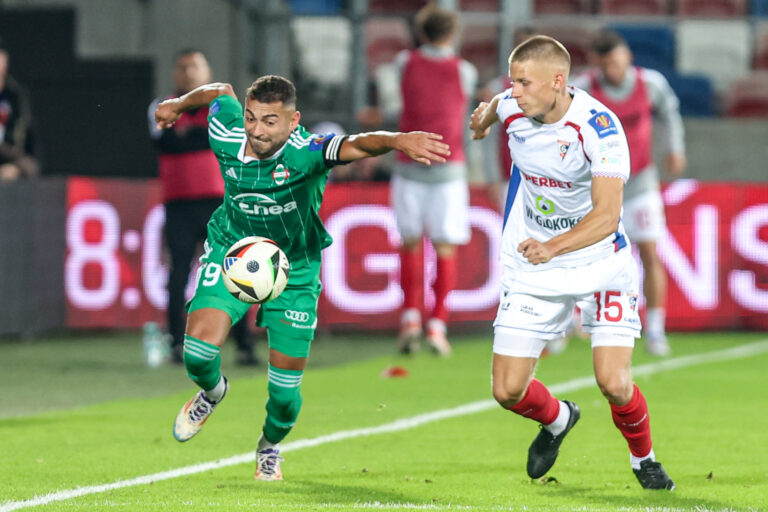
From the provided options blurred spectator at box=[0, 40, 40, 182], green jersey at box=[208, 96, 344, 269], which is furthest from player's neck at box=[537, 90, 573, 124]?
blurred spectator at box=[0, 40, 40, 182]

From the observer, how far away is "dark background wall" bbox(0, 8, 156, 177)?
16859 millimetres

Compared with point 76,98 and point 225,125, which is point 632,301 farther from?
point 76,98

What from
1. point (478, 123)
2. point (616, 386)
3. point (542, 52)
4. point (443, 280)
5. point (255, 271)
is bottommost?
point (443, 280)

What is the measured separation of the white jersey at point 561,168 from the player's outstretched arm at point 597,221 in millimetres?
46

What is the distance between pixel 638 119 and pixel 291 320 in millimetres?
5899

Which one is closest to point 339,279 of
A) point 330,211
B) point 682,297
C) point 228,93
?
point 330,211

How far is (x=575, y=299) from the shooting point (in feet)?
20.6

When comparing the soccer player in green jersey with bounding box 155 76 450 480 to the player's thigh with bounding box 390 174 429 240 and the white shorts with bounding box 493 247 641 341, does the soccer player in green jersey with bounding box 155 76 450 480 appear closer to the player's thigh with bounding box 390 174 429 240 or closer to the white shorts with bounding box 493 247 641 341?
the white shorts with bounding box 493 247 641 341

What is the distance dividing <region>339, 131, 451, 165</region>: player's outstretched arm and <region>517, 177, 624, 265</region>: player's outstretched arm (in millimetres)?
489

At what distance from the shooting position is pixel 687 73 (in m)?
18.4

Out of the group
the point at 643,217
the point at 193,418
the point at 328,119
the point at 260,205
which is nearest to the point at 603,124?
the point at 260,205

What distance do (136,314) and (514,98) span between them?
7.78 meters

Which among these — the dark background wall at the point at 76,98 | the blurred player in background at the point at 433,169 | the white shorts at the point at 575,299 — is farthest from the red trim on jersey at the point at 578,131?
the dark background wall at the point at 76,98

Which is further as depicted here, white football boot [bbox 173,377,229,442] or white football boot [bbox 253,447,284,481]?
white football boot [bbox 173,377,229,442]
